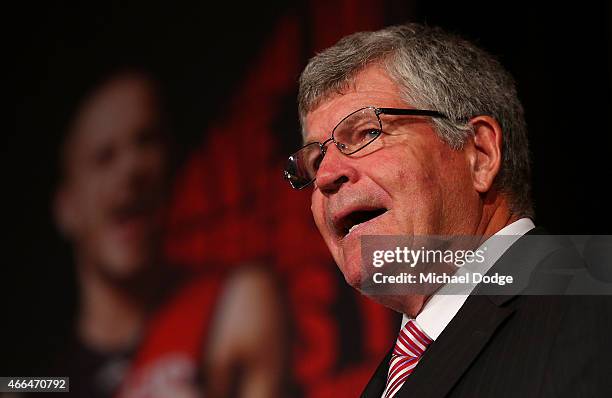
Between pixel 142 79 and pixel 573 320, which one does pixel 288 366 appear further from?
pixel 573 320

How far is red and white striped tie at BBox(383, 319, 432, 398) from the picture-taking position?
1.47 meters

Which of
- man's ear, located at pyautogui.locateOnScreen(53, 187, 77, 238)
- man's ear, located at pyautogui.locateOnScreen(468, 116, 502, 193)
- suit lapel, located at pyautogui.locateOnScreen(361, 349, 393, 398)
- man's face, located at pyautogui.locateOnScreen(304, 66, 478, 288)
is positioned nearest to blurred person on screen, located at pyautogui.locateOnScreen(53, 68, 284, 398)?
man's ear, located at pyautogui.locateOnScreen(53, 187, 77, 238)

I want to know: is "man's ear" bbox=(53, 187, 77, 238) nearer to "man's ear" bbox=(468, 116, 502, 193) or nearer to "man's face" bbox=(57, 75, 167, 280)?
"man's face" bbox=(57, 75, 167, 280)

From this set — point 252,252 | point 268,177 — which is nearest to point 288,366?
point 252,252

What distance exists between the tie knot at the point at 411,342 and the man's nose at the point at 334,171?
0.99ft

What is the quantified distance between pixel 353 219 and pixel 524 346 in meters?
0.45

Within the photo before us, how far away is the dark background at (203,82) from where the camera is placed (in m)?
2.52

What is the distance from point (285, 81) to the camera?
288 cm

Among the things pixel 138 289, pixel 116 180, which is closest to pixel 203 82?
pixel 116 180

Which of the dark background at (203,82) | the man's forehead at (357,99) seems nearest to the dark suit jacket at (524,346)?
the man's forehead at (357,99)

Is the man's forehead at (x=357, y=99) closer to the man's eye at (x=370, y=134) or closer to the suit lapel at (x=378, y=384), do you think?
the man's eye at (x=370, y=134)

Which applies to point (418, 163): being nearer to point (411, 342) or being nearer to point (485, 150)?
point (485, 150)

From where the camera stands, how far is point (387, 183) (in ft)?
4.89

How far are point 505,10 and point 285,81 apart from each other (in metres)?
0.81
